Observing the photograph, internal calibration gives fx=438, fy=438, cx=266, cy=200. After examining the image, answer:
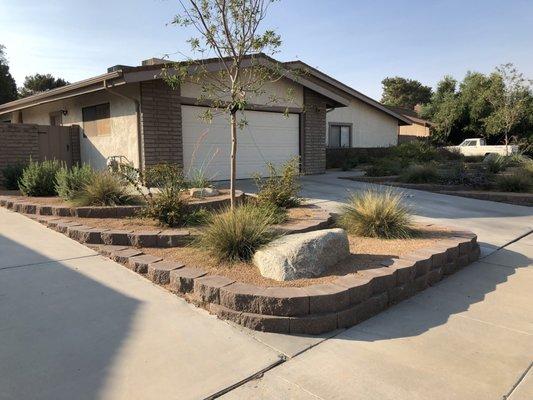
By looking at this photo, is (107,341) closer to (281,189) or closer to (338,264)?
(338,264)

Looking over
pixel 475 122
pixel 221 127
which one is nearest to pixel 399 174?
pixel 221 127

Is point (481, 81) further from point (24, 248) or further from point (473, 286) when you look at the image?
point (24, 248)

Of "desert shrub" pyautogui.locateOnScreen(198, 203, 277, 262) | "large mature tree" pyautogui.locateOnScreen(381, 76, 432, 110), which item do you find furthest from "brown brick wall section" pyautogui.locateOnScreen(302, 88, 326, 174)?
"large mature tree" pyautogui.locateOnScreen(381, 76, 432, 110)

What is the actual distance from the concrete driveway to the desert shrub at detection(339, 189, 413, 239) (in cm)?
131

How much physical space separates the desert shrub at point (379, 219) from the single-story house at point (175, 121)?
2.24m

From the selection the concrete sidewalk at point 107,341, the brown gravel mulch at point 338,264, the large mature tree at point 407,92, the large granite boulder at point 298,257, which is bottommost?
the concrete sidewalk at point 107,341

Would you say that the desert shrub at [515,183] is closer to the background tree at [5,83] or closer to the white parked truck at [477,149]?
the white parked truck at [477,149]

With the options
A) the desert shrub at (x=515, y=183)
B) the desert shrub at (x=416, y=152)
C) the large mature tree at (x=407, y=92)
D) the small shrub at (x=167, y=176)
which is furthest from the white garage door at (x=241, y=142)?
the large mature tree at (x=407, y=92)

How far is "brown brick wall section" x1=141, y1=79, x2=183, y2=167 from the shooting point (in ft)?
34.6

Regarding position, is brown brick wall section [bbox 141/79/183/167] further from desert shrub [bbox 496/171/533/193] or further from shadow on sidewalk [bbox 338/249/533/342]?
desert shrub [bbox 496/171/533/193]

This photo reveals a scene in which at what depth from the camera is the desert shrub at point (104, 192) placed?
6.91 meters

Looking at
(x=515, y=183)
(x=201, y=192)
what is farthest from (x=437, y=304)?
(x=515, y=183)

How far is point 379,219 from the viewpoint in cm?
634

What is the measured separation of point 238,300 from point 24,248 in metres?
3.31
